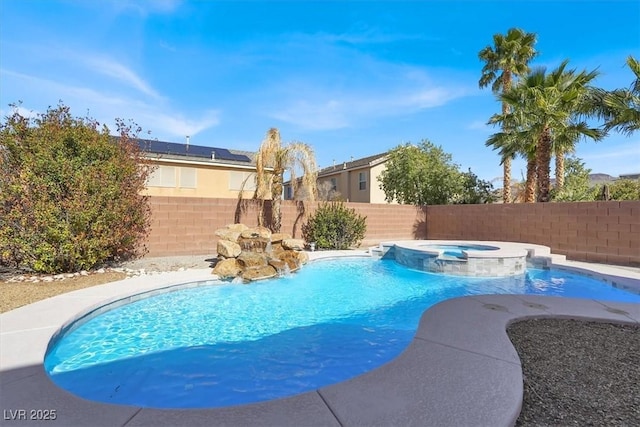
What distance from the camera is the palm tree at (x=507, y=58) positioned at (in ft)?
55.7

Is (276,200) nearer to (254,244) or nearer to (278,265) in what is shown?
(254,244)

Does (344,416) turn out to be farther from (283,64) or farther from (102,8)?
(283,64)

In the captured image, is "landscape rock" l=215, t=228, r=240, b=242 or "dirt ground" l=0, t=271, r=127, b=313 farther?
"landscape rock" l=215, t=228, r=240, b=242

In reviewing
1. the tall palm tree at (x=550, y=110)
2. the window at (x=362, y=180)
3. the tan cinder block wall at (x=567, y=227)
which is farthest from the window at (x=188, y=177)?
the tall palm tree at (x=550, y=110)

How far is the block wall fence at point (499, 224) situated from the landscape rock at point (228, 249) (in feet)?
10.2

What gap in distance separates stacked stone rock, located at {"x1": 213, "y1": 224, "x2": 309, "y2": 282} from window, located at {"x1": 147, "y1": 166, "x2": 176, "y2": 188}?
9.91 meters

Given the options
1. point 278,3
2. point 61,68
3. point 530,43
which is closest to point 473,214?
point 530,43

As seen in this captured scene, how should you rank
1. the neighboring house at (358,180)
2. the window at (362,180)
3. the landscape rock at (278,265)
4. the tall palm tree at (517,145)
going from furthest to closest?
1. the window at (362,180)
2. the neighboring house at (358,180)
3. the tall palm tree at (517,145)
4. the landscape rock at (278,265)

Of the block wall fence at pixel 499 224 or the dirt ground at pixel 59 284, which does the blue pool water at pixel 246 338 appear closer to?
the dirt ground at pixel 59 284

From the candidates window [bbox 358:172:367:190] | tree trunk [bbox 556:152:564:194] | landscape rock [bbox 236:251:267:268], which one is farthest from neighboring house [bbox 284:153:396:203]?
landscape rock [bbox 236:251:267:268]

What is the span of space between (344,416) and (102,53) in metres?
11.5

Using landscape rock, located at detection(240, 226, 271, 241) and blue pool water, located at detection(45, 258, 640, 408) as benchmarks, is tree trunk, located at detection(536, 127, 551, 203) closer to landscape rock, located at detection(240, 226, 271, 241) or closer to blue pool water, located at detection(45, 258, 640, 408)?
blue pool water, located at detection(45, 258, 640, 408)

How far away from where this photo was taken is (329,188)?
28531 mm

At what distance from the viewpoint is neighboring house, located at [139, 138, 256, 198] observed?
1764 cm
